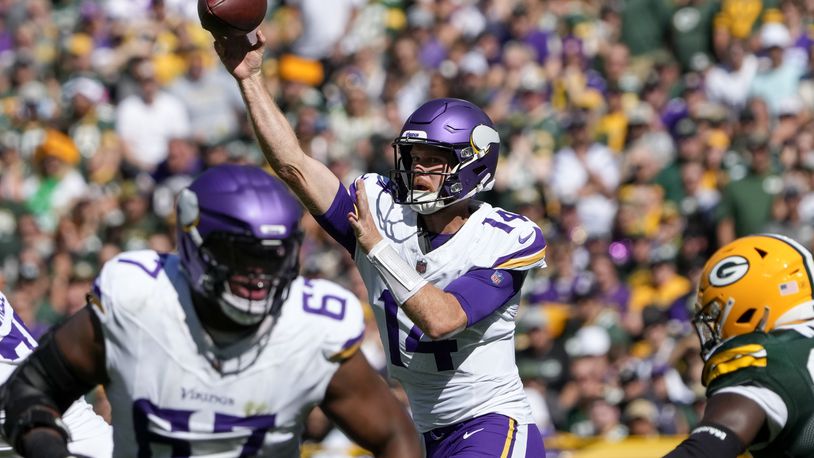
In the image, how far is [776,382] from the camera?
13.8 ft

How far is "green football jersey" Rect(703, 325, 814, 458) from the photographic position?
13.7 feet

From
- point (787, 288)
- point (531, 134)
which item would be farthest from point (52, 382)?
point (531, 134)

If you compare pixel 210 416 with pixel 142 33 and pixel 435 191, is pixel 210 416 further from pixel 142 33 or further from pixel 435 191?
pixel 142 33

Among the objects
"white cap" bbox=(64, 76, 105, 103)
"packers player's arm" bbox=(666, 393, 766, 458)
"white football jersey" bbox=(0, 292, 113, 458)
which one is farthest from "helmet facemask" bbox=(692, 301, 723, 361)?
"white cap" bbox=(64, 76, 105, 103)

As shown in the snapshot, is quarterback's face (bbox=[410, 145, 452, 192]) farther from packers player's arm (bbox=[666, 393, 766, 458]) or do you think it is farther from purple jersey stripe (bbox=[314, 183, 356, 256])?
packers player's arm (bbox=[666, 393, 766, 458])

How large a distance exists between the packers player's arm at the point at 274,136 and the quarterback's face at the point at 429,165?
31cm

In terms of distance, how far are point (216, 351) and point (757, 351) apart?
1.63 metres

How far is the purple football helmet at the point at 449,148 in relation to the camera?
5.35 meters

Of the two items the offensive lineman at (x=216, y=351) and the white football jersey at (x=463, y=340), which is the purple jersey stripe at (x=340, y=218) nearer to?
the white football jersey at (x=463, y=340)

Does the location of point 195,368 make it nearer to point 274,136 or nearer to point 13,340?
point 13,340

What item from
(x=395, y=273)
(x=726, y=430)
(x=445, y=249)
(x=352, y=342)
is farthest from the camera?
(x=445, y=249)

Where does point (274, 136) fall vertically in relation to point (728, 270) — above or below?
above

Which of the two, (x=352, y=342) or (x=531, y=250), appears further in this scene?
(x=531, y=250)

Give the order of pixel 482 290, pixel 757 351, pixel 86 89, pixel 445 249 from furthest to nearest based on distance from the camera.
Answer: pixel 86 89 < pixel 445 249 < pixel 482 290 < pixel 757 351
